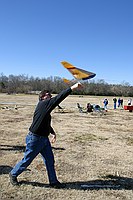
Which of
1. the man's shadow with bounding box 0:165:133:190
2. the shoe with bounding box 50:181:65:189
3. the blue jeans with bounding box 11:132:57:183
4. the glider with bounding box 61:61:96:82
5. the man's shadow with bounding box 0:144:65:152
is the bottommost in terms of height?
the man's shadow with bounding box 0:165:133:190

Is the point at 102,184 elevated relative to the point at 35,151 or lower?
lower

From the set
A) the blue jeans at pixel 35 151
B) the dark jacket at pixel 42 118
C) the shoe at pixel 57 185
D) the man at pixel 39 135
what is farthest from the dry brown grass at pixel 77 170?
the dark jacket at pixel 42 118

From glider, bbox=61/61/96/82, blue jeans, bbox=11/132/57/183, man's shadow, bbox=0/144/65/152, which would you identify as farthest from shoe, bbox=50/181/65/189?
man's shadow, bbox=0/144/65/152

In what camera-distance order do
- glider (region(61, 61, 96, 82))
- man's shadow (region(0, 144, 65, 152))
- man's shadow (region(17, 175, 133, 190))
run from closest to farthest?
glider (region(61, 61, 96, 82)) < man's shadow (region(17, 175, 133, 190)) < man's shadow (region(0, 144, 65, 152))

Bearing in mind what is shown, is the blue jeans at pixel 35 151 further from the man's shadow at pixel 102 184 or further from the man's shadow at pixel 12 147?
the man's shadow at pixel 12 147

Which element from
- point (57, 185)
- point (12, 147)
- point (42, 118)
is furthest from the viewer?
point (12, 147)

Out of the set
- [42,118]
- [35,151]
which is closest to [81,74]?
[42,118]

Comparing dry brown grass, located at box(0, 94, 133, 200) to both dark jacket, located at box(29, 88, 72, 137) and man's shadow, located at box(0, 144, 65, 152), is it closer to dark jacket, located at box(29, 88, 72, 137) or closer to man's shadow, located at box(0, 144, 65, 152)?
man's shadow, located at box(0, 144, 65, 152)

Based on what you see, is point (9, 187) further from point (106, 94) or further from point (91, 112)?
point (106, 94)

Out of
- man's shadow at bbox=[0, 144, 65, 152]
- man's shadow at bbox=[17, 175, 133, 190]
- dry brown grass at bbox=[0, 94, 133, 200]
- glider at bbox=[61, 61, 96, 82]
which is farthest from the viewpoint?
man's shadow at bbox=[0, 144, 65, 152]

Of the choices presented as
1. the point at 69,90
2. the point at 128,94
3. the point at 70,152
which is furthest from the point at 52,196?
the point at 128,94

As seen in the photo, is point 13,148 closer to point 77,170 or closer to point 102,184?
point 77,170

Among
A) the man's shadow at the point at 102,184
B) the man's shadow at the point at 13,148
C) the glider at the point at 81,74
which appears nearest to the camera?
the glider at the point at 81,74

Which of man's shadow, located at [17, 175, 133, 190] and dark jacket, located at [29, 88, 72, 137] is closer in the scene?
dark jacket, located at [29, 88, 72, 137]
